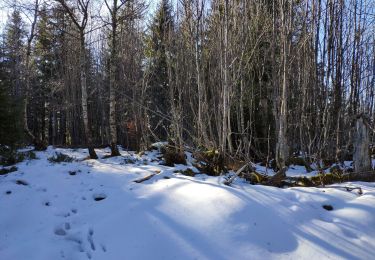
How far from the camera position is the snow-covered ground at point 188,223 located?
3.42 metres

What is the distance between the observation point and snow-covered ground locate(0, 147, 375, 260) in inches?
135

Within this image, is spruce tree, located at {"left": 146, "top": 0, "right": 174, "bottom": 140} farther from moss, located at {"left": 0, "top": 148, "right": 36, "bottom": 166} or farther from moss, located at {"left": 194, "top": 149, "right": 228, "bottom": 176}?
moss, located at {"left": 194, "top": 149, "right": 228, "bottom": 176}

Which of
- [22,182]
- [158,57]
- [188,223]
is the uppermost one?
[158,57]

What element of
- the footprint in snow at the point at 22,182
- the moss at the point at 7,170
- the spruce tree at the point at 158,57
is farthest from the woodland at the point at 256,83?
the spruce tree at the point at 158,57

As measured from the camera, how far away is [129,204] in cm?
462

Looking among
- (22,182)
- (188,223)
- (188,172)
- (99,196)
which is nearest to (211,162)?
(188,172)

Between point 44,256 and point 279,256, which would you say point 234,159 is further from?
point 44,256

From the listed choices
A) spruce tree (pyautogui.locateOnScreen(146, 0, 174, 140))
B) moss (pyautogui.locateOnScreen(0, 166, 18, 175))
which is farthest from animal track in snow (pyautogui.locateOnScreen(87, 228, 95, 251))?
spruce tree (pyautogui.locateOnScreen(146, 0, 174, 140))

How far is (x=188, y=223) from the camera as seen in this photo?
3.92 meters

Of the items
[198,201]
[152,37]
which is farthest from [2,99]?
[152,37]

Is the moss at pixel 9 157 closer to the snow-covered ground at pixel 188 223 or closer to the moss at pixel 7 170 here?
the moss at pixel 7 170

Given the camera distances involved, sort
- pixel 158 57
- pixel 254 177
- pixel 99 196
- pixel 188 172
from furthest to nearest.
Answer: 1. pixel 158 57
2. pixel 188 172
3. pixel 254 177
4. pixel 99 196

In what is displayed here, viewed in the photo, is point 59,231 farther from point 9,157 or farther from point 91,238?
point 9,157

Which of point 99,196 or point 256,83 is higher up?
point 256,83
